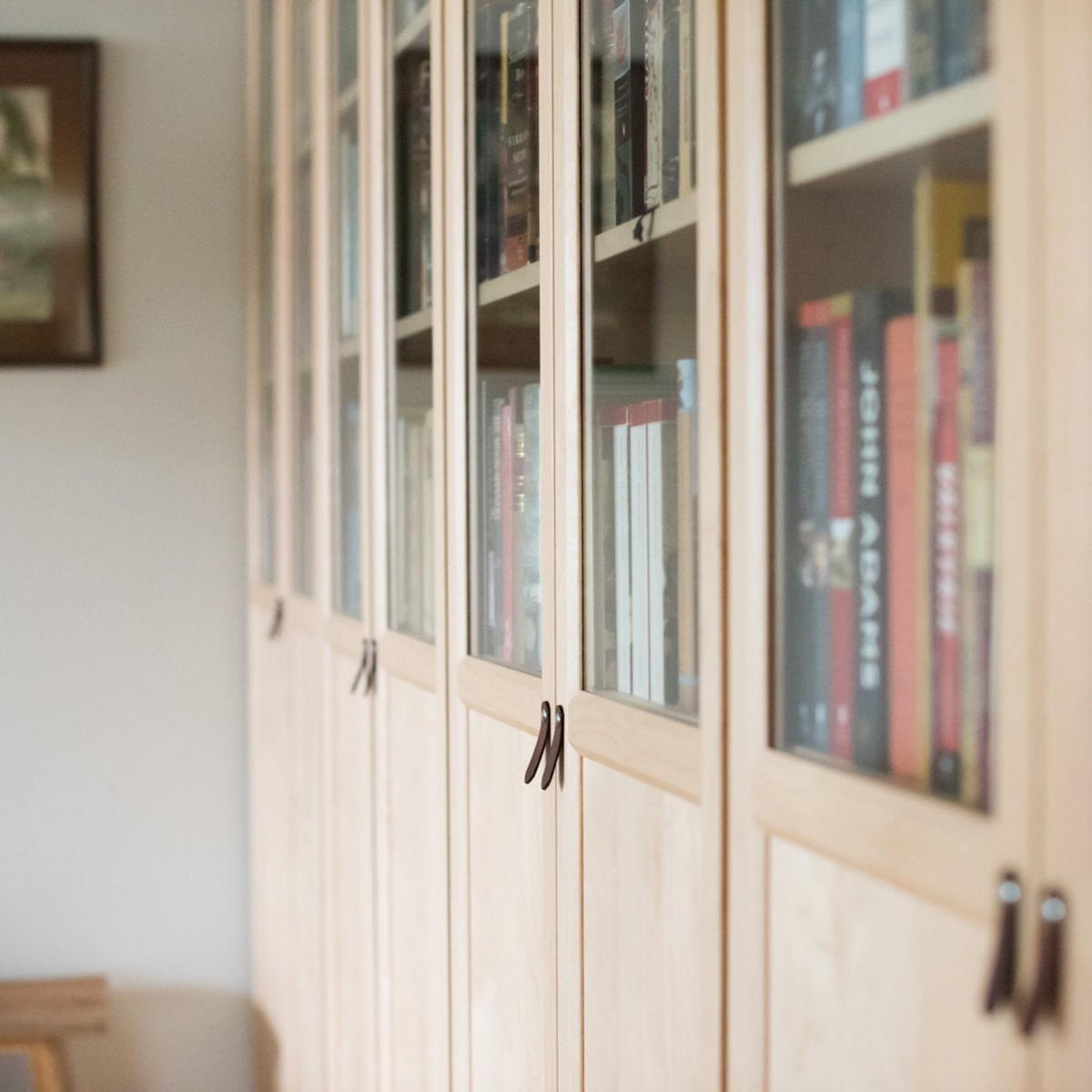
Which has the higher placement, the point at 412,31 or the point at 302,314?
the point at 412,31

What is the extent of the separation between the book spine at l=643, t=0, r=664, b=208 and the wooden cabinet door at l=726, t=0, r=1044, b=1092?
15 cm

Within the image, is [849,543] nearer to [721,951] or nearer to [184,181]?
[721,951]

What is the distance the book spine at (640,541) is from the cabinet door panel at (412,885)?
430 millimetres

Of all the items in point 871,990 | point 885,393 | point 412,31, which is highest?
point 412,31

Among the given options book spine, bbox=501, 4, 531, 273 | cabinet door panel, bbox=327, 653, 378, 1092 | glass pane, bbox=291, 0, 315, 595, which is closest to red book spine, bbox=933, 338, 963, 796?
book spine, bbox=501, 4, 531, 273

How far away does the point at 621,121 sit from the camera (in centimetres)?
96

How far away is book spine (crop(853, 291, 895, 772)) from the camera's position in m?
0.65

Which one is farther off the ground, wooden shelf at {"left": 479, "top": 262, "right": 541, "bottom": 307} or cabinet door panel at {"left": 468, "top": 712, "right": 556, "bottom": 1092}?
wooden shelf at {"left": 479, "top": 262, "right": 541, "bottom": 307}

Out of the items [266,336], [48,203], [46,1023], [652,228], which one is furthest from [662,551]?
[48,203]

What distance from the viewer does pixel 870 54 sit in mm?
675

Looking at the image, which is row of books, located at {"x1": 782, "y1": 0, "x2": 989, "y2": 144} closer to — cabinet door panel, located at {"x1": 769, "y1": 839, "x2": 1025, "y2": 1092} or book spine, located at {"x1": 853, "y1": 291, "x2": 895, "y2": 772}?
book spine, located at {"x1": 853, "y1": 291, "x2": 895, "y2": 772}

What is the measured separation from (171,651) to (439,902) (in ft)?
4.21

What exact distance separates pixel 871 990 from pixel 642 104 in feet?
2.06

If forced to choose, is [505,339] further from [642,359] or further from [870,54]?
[870,54]
